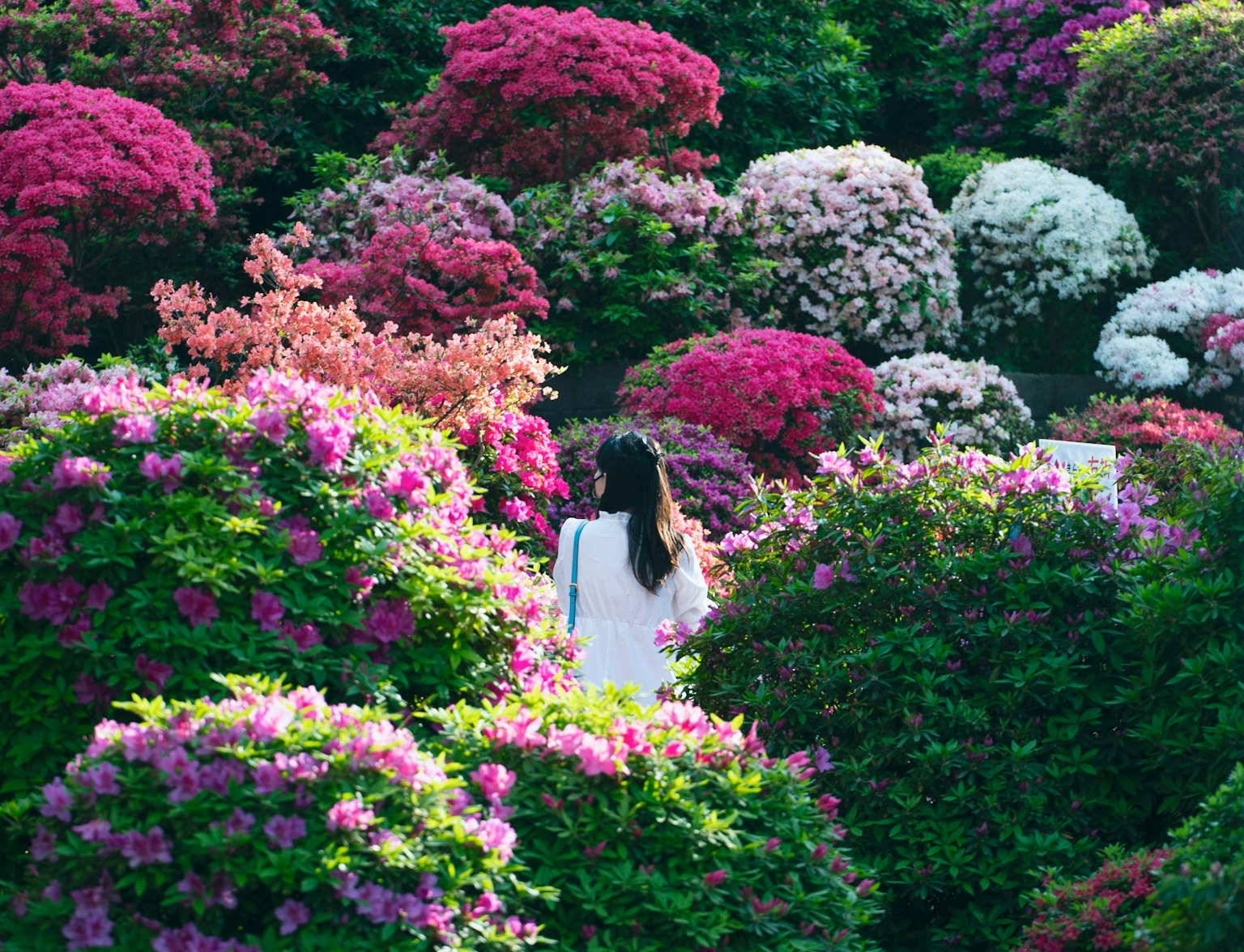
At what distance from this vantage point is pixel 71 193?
9.00 metres

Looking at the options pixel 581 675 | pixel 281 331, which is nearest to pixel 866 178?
pixel 281 331

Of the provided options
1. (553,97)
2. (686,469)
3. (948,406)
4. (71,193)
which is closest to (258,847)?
(686,469)

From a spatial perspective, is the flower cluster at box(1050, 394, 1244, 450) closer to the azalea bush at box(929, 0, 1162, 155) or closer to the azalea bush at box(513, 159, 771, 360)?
the azalea bush at box(513, 159, 771, 360)

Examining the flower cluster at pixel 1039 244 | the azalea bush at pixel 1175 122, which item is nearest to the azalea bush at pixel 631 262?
the flower cluster at pixel 1039 244

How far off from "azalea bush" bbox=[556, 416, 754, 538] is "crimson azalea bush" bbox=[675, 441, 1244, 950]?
290 centimetres

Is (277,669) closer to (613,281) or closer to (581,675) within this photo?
(581,675)

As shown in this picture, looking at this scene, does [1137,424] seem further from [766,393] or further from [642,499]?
[642,499]

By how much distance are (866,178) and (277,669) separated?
9541mm

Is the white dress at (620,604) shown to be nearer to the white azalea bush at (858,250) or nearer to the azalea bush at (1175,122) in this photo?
the white azalea bush at (858,250)

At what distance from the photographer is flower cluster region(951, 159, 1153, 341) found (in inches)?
479

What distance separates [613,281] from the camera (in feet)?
34.0

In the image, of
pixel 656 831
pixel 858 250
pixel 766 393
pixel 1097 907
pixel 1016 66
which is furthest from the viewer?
pixel 1016 66

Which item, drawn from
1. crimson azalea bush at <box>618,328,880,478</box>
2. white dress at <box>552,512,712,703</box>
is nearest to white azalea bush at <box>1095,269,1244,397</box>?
crimson azalea bush at <box>618,328,880,478</box>

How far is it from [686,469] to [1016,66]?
9.11 metres
